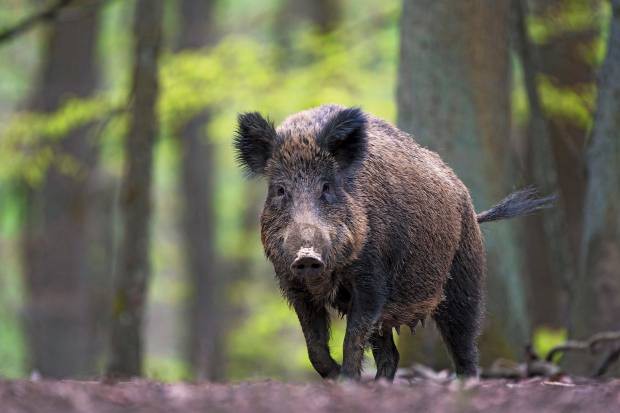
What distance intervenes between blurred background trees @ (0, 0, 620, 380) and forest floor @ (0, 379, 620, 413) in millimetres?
3418

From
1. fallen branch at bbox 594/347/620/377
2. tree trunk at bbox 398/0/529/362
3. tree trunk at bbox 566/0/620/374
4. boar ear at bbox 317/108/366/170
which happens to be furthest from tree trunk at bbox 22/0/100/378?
boar ear at bbox 317/108/366/170

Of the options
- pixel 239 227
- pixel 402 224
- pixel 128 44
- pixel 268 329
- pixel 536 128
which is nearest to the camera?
pixel 402 224

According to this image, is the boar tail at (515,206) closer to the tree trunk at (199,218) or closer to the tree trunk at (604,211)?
the tree trunk at (604,211)

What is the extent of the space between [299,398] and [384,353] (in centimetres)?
217

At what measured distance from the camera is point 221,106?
50.0 ft

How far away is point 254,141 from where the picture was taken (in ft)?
21.4

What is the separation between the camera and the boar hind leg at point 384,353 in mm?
6801

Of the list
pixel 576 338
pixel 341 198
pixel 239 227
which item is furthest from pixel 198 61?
pixel 239 227

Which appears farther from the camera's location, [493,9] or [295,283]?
[493,9]

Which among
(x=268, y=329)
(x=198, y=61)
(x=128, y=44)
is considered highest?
(x=128, y=44)

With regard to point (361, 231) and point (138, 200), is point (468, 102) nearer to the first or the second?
point (361, 231)

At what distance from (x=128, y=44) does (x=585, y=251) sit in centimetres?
1534

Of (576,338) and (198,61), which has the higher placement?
(198,61)

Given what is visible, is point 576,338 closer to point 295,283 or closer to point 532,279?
point 295,283
